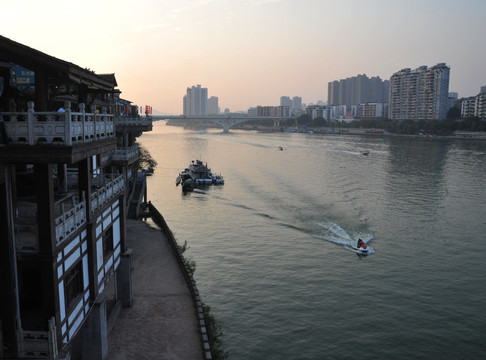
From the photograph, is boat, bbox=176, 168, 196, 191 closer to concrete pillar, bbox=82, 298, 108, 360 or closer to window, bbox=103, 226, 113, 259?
window, bbox=103, 226, 113, 259

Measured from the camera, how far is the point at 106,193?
15.7 meters

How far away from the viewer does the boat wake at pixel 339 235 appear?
3638 centimetres

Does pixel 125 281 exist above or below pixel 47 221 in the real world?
below

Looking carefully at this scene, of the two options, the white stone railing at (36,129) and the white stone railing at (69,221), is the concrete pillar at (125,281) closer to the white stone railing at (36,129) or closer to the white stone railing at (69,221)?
the white stone railing at (69,221)

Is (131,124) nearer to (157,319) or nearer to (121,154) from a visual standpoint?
(121,154)

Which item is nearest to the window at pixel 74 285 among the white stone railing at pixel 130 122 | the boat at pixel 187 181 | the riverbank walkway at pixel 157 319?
the riverbank walkway at pixel 157 319

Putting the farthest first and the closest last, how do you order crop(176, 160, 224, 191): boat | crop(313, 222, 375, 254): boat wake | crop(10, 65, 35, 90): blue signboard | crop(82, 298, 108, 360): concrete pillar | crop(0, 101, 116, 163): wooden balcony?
1. crop(176, 160, 224, 191): boat
2. crop(313, 222, 375, 254): boat wake
3. crop(82, 298, 108, 360): concrete pillar
4. crop(10, 65, 35, 90): blue signboard
5. crop(0, 101, 116, 163): wooden balcony

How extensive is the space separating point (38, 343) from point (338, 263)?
2491 centimetres

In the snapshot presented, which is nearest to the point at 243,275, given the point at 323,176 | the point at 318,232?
the point at 318,232

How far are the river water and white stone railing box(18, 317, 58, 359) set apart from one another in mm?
11502

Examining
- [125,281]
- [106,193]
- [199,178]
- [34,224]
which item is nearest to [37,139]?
[34,224]

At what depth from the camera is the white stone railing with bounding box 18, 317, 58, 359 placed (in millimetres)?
10328

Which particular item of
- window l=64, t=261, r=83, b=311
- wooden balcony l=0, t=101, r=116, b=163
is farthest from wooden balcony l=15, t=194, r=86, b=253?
wooden balcony l=0, t=101, r=116, b=163

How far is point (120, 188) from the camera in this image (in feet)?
60.3
